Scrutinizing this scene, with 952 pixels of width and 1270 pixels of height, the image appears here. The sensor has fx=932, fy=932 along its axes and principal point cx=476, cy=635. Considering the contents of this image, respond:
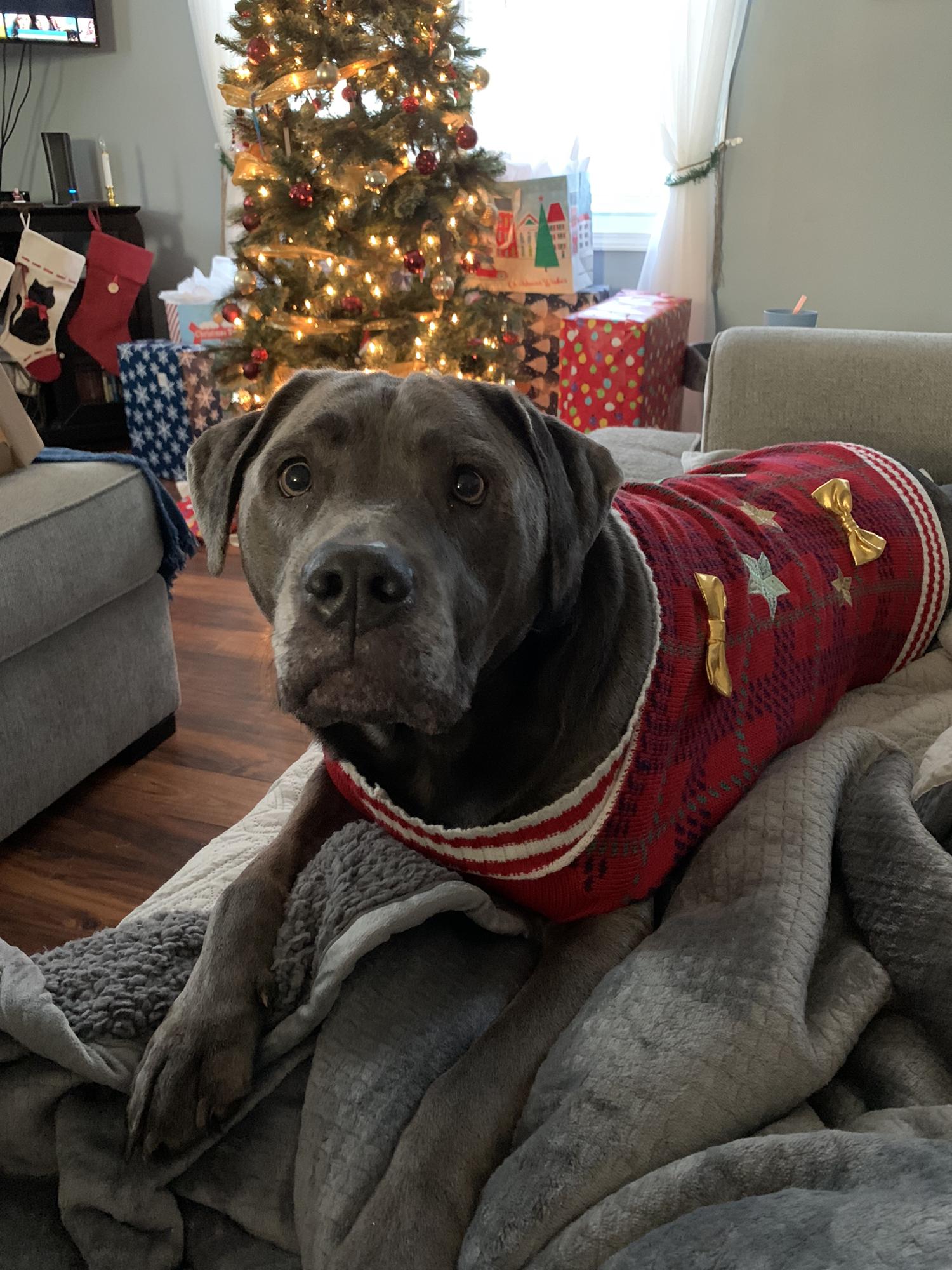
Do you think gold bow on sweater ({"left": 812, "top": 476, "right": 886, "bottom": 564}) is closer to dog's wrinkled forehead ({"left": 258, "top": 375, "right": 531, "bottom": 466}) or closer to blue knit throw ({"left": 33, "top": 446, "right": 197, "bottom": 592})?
dog's wrinkled forehead ({"left": 258, "top": 375, "right": 531, "bottom": 466})

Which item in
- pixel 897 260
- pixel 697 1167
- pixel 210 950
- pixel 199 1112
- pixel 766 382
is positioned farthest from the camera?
pixel 897 260

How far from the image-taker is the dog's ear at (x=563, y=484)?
1.07 m

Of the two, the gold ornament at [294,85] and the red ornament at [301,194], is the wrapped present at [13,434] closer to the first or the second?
the red ornament at [301,194]

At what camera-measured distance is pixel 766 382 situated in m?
2.09

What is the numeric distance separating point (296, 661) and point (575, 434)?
460 millimetres

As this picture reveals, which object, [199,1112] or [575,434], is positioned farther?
[575,434]

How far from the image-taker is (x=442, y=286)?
10.3ft

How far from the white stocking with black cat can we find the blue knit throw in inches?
106

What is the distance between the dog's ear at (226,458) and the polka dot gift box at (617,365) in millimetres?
2087

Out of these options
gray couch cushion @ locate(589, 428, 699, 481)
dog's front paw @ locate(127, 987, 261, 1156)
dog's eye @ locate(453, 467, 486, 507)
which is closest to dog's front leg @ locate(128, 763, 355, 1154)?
dog's front paw @ locate(127, 987, 261, 1156)

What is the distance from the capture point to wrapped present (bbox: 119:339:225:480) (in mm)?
3875

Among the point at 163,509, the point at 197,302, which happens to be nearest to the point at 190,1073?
the point at 163,509

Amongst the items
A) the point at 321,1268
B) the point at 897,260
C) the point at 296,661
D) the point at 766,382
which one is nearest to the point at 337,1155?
the point at 321,1268

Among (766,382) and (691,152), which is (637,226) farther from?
(766,382)
